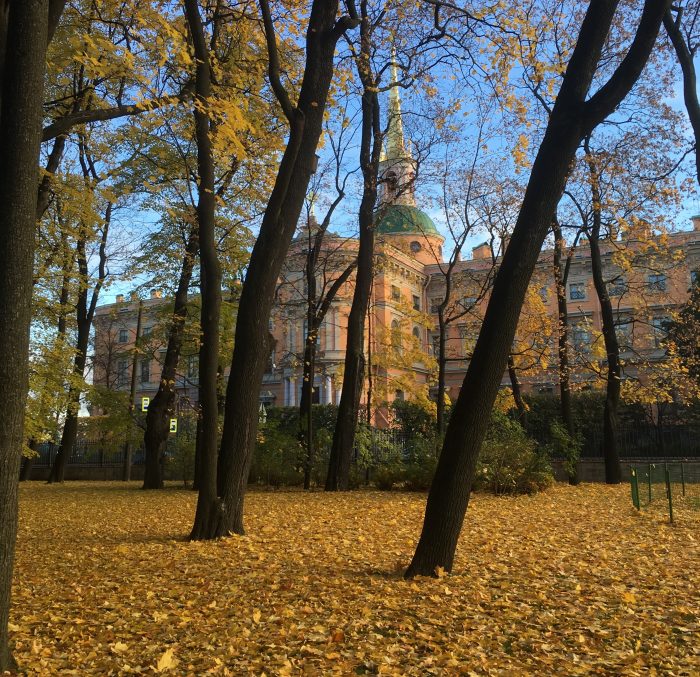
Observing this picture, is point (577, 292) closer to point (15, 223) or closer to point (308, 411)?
point (308, 411)

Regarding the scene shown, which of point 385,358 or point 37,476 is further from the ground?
point 385,358

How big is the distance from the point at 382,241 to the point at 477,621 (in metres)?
17.1

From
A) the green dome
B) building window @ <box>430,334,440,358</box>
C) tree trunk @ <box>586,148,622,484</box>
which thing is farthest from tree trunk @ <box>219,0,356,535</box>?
building window @ <box>430,334,440,358</box>

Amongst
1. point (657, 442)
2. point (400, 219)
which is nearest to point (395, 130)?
point (400, 219)

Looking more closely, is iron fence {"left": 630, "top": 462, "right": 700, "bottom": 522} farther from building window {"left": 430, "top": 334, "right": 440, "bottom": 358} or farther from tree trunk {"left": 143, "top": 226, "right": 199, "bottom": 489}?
tree trunk {"left": 143, "top": 226, "right": 199, "bottom": 489}

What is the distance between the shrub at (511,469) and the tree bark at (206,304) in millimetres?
7933

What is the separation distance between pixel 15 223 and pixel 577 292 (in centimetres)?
4221

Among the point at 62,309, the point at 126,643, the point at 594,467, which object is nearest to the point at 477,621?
the point at 126,643

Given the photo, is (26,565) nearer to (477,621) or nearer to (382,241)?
(477,621)

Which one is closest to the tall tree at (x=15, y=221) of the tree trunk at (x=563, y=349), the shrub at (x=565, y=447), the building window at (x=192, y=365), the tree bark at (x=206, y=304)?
the tree bark at (x=206, y=304)

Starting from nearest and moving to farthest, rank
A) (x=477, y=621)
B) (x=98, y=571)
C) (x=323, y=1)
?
(x=477, y=621) < (x=98, y=571) < (x=323, y=1)

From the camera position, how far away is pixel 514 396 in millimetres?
21172

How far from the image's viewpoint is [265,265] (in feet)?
27.8

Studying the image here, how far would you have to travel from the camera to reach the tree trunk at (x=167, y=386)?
698 inches
